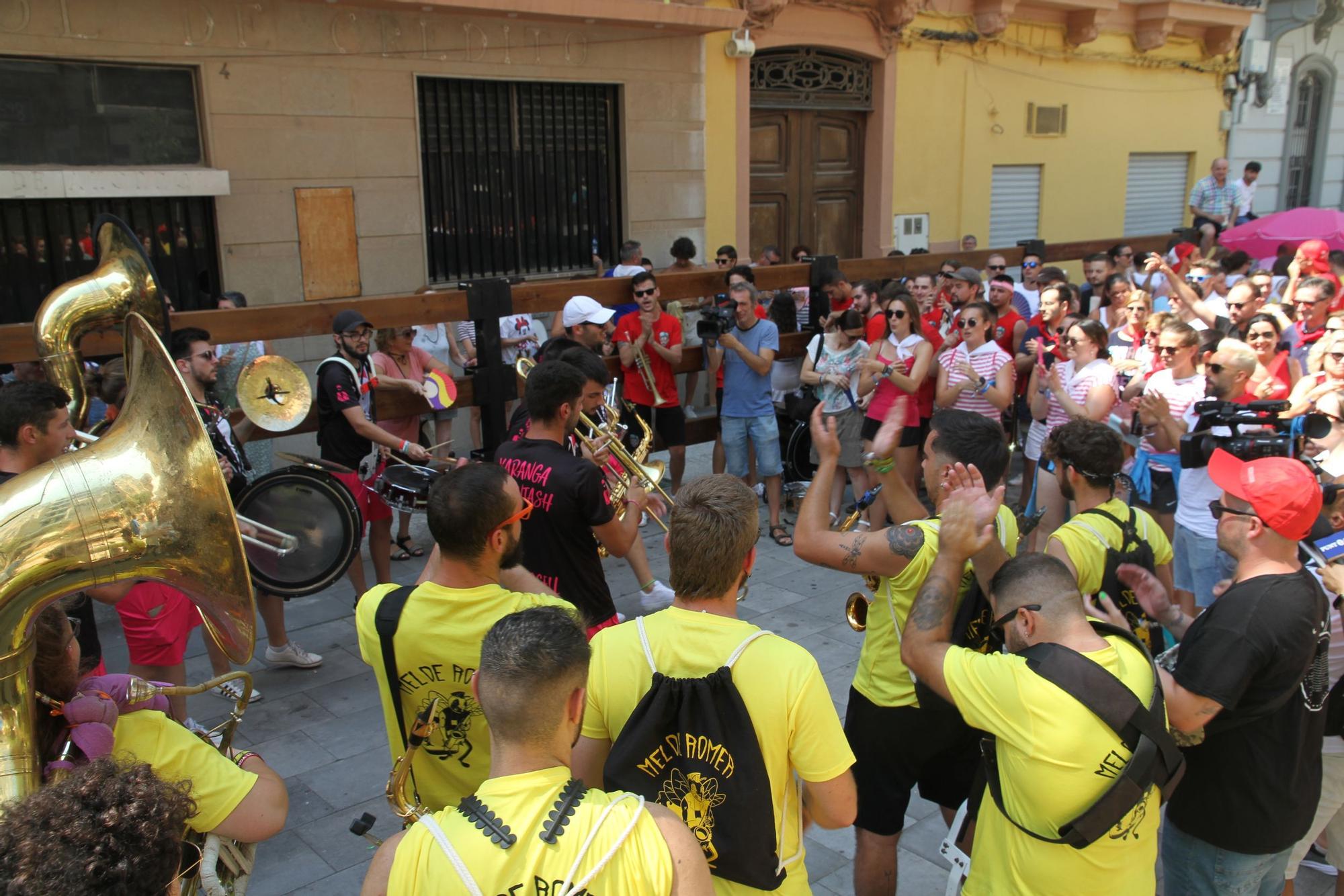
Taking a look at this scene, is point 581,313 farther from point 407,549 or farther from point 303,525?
point 303,525

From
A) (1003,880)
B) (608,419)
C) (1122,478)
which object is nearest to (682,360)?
(608,419)

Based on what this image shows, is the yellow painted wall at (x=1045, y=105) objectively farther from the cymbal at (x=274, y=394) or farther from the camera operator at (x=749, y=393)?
the cymbal at (x=274, y=394)

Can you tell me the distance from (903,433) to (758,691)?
5008mm

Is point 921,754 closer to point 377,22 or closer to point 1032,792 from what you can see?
point 1032,792

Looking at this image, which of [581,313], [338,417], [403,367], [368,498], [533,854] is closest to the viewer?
[533,854]

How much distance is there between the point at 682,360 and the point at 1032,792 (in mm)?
5269

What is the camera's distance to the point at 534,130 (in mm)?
10227

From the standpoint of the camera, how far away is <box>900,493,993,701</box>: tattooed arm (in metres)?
2.58

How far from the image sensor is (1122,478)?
16.1 feet

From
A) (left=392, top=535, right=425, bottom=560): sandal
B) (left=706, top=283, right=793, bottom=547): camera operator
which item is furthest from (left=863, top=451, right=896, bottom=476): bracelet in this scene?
(left=392, top=535, right=425, bottom=560): sandal

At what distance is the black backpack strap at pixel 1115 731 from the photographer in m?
2.28

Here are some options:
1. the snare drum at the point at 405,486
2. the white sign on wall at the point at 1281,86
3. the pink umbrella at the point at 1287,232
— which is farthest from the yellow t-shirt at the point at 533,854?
the white sign on wall at the point at 1281,86

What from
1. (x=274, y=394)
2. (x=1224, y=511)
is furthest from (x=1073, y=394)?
(x=274, y=394)

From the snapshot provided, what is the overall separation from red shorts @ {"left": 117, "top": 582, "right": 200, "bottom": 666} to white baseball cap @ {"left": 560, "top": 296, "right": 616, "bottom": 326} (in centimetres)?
303
